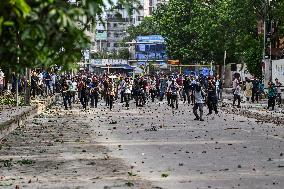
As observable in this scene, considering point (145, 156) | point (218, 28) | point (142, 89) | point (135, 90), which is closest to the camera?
point (145, 156)

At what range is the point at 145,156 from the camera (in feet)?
51.5

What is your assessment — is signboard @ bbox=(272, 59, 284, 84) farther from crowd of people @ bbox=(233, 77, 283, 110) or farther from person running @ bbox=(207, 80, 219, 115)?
person running @ bbox=(207, 80, 219, 115)

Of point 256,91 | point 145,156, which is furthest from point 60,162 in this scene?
point 256,91

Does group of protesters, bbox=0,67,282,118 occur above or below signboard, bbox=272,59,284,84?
below

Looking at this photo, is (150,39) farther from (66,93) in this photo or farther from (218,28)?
(66,93)

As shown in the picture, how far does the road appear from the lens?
38.7 ft

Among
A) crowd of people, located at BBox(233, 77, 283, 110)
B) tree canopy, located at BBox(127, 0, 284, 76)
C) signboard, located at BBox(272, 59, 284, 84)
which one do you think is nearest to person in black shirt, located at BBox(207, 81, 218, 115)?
crowd of people, located at BBox(233, 77, 283, 110)

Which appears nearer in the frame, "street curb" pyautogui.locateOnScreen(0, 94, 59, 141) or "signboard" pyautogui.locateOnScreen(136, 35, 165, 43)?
"street curb" pyautogui.locateOnScreen(0, 94, 59, 141)

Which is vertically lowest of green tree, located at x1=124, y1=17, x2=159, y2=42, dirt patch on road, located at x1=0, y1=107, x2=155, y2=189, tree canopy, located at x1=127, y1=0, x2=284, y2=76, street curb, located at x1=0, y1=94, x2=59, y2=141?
dirt patch on road, located at x1=0, y1=107, x2=155, y2=189

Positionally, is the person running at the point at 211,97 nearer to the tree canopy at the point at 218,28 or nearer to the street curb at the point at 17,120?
the street curb at the point at 17,120

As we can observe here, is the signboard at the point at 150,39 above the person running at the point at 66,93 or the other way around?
above

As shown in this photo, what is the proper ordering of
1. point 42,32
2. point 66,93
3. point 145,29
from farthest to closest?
point 145,29 < point 66,93 < point 42,32

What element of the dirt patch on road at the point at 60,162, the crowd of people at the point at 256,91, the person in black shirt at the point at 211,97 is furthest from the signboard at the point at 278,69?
the dirt patch on road at the point at 60,162

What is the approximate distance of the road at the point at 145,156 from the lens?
11797 mm
